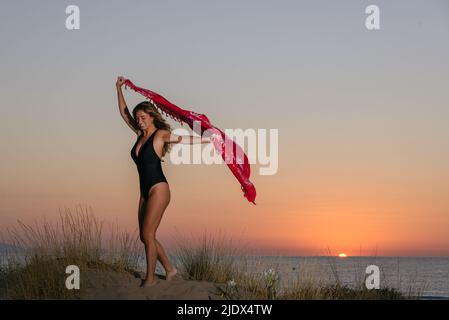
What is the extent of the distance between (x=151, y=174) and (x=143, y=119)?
81 cm

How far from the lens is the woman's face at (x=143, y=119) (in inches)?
357

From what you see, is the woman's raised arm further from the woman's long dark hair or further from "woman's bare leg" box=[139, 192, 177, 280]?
"woman's bare leg" box=[139, 192, 177, 280]

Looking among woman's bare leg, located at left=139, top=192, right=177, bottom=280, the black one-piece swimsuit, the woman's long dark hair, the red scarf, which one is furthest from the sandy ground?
the woman's long dark hair

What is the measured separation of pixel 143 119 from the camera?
909cm

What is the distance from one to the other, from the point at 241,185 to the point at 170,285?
1.79 m

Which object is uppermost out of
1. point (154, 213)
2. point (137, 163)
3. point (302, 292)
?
point (137, 163)

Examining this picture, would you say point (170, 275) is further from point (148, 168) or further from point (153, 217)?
point (148, 168)

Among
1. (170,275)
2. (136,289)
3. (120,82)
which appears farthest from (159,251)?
(120,82)

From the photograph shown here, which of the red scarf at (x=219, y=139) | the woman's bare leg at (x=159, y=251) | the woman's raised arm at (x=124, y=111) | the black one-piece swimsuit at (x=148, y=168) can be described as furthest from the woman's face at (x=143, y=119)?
the woman's bare leg at (x=159, y=251)
